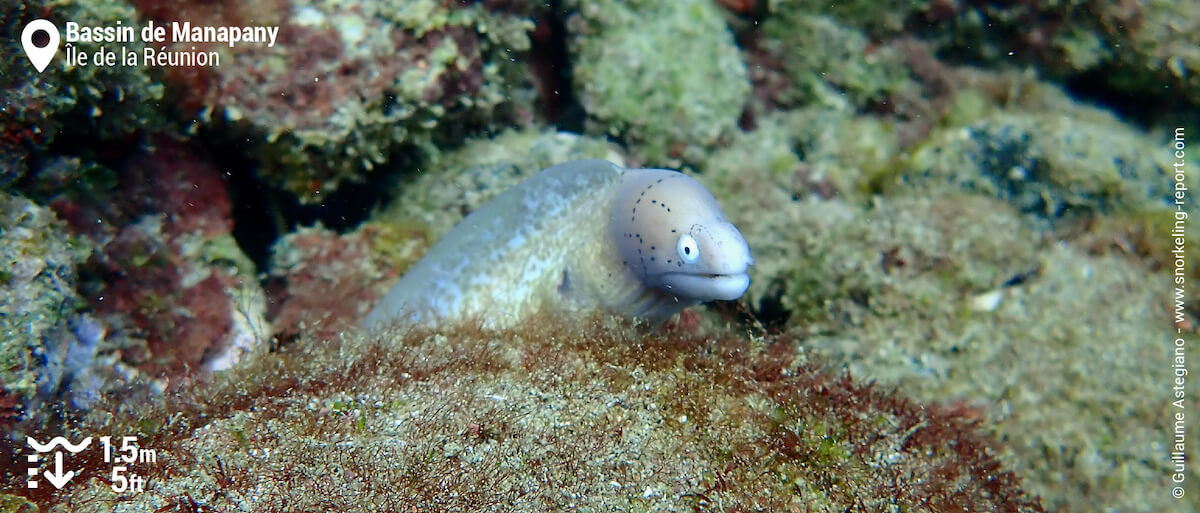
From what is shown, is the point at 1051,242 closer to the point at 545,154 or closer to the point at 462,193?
the point at 545,154

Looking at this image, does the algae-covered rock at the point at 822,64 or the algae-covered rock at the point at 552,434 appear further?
the algae-covered rock at the point at 822,64

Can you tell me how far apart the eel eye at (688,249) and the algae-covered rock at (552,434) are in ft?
1.13

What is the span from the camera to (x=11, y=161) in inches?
111

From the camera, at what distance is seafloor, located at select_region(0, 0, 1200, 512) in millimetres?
2137

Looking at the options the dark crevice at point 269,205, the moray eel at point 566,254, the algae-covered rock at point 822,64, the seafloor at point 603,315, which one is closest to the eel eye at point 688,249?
the moray eel at point 566,254

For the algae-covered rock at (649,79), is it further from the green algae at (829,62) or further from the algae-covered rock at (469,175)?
the green algae at (829,62)

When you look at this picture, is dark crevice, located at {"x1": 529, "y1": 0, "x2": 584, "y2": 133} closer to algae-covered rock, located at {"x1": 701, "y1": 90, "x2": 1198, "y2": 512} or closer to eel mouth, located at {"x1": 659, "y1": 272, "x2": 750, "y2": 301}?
algae-covered rock, located at {"x1": 701, "y1": 90, "x2": 1198, "y2": 512}

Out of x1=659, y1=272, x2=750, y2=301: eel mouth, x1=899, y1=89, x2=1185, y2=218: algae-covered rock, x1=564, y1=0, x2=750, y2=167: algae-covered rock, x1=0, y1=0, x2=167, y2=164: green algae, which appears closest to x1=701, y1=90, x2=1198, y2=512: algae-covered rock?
x1=899, y1=89, x2=1185, y2=218: algae-covered rock

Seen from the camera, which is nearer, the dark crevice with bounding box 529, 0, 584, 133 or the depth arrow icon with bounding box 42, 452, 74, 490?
the depth arrow icon with bounding box 42, 452, 74, 490

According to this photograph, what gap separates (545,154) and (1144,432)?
379 centimetres

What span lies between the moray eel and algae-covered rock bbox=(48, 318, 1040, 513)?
1.39 feet

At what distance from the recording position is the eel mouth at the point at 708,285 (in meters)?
2.72

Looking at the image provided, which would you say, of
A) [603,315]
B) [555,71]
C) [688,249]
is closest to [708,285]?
[688,249]

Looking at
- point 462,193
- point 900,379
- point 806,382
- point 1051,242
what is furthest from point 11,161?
point 1051,242
